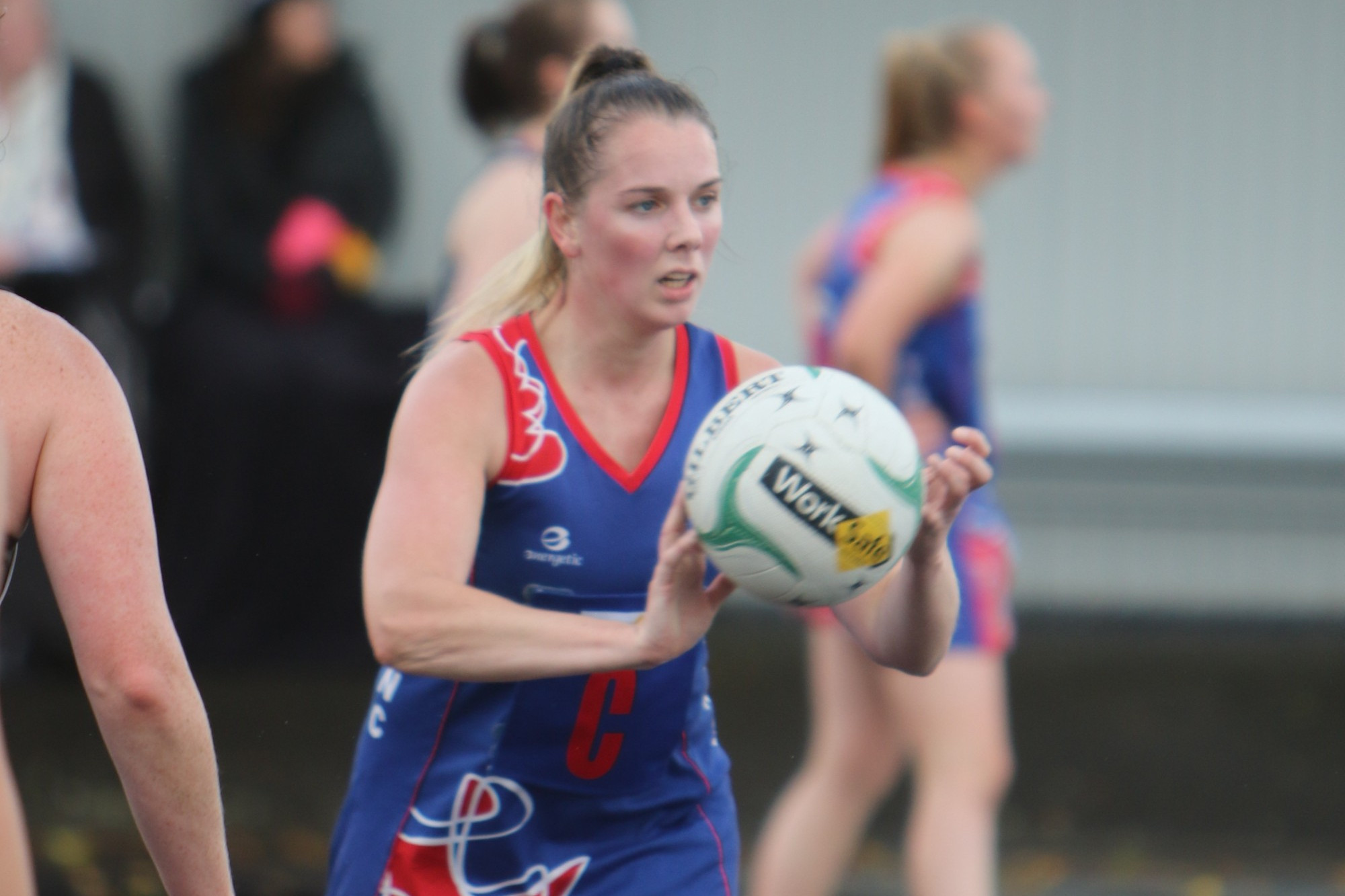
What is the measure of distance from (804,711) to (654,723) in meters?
4.82

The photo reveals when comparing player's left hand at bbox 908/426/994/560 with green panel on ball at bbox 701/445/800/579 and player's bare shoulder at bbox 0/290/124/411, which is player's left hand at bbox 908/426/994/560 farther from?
player's bare shoulder at bbox 0/290/124/411

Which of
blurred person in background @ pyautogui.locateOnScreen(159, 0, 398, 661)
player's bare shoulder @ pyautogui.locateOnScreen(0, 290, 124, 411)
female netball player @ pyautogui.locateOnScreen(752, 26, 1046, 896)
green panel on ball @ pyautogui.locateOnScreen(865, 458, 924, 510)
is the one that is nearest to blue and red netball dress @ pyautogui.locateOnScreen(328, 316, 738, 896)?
green panel on ball @ pyautogui.locateOnScreen(865, 458, 924, 510)

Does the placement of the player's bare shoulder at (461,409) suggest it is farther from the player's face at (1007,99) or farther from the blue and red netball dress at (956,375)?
the player's face at (1007,99)

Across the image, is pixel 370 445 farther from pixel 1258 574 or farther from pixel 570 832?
pixel 570 832

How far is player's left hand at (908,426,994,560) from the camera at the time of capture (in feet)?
7.64

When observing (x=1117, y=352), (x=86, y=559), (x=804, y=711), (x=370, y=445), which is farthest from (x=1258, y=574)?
(x=86, y=559)

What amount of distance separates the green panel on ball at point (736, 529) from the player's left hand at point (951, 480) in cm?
21

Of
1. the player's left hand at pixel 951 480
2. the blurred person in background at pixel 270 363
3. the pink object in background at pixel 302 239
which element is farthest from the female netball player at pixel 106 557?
the pink object in background at pixel 302 239

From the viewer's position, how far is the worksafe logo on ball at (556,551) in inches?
97.4

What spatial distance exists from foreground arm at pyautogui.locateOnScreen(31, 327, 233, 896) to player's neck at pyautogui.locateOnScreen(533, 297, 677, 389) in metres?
0.78

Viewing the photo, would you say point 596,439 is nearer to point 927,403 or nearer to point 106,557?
point 106,557

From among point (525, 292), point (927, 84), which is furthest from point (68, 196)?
point (525, 292)

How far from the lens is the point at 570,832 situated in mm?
2586

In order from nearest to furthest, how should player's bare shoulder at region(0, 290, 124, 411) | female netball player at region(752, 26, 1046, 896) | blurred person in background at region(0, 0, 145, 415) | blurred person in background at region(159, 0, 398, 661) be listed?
player's bare shoulder at region(0, 290, 124, 411) < female netball player at region(752, 26, 1046, 896) < blurred person in background at region(0, 0, 145, 415) < blurred person in background at region(159, 0, 398, 661)
